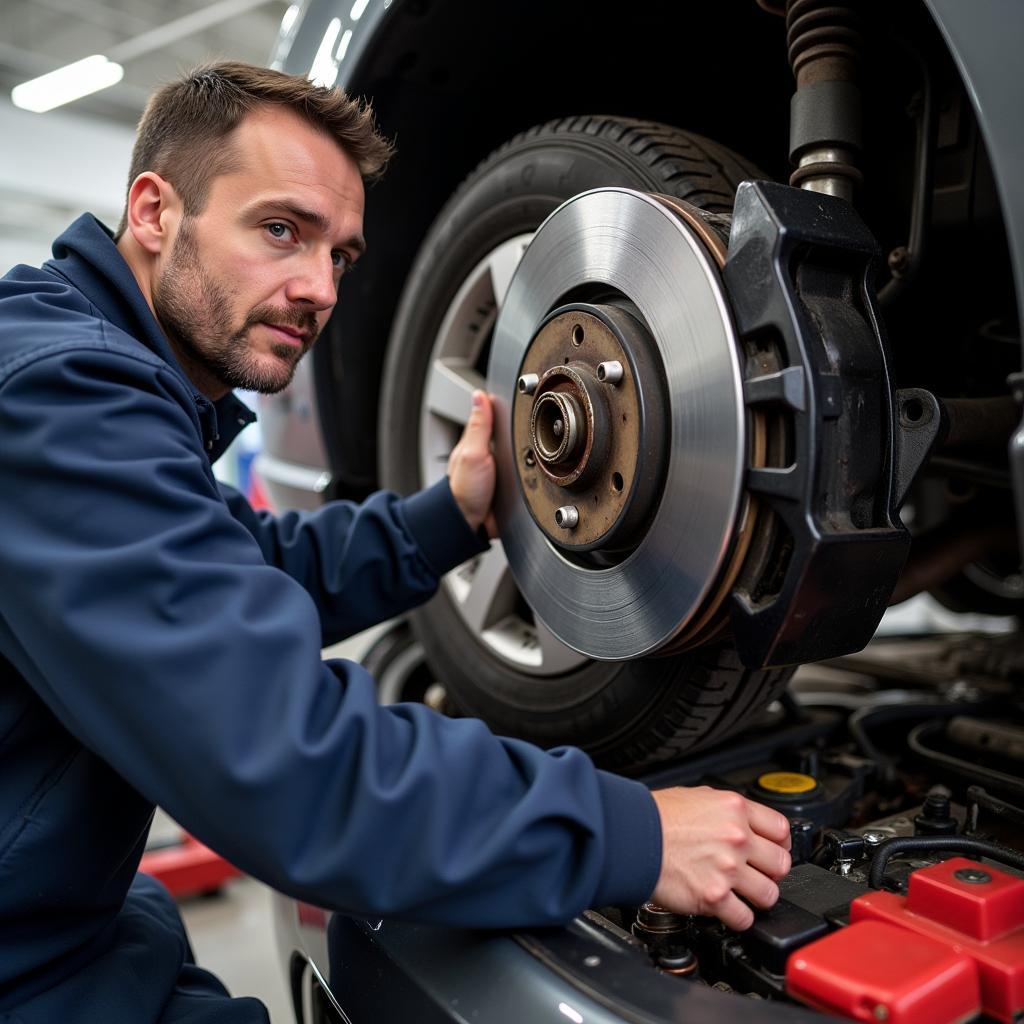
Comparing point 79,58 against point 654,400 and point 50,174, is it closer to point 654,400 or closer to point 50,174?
point 50,174

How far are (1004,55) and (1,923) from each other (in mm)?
980

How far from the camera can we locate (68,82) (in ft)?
20.0

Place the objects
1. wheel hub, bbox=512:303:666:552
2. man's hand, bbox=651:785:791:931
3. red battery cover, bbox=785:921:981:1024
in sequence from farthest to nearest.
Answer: wheel hub, bbox=512:303:666:552, man's hand, bbox=651:785:791:931, red battery cover, bbox=785:921:981:1024

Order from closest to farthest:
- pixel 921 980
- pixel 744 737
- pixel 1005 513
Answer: pixel 921 980, pixel 744 737, pixel 1005 513

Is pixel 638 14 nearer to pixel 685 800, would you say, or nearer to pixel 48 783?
pixel 685 800

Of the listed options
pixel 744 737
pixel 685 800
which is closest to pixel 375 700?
pixel 685 800

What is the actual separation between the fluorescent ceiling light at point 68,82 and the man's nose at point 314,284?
5.79m

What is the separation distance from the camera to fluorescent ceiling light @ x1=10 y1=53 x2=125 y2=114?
5.76m

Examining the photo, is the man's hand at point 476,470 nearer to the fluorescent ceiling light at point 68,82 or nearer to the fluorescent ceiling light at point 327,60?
the fluorescent ceiling light at point 327,60

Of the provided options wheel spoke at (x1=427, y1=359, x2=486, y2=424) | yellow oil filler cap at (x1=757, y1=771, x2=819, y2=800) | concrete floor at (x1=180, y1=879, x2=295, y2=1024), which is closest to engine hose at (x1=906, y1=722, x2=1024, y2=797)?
yellow oil filler cap at (x1=757, y1=771, x2=819, y2=800)

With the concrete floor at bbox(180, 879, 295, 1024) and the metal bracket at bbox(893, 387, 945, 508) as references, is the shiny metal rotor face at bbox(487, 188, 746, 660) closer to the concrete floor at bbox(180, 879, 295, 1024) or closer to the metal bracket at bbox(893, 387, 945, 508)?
the metal bracket at bbox(893, 387, 945, 508)

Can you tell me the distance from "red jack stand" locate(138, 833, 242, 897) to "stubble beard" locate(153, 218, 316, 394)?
1.48 meters

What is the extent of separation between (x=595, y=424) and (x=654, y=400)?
0.06 m

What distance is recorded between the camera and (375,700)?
64cm
